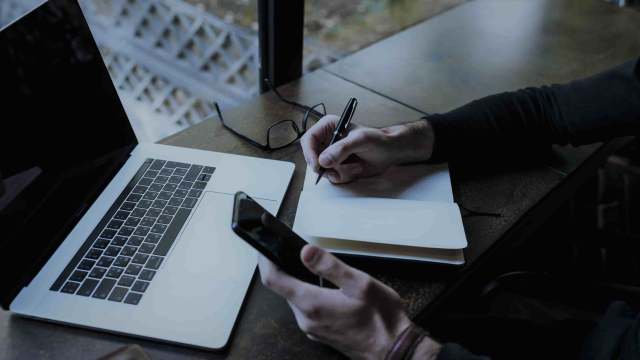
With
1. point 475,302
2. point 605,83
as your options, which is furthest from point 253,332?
point 605,83

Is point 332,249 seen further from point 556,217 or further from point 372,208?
point 556,217

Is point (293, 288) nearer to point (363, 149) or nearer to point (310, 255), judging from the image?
point (310, 255)

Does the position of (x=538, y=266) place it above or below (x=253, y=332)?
below

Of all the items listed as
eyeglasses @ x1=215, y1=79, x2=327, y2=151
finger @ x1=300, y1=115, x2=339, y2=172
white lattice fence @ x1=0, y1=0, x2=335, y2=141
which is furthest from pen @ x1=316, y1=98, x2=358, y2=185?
white lattice fence @ x1=0, y1=0, x2=335, y2=141

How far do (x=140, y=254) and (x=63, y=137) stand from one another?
8.6 inches

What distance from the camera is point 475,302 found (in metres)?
0.88

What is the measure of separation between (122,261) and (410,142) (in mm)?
509

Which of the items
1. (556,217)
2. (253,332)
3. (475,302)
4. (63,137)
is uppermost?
(63,137)

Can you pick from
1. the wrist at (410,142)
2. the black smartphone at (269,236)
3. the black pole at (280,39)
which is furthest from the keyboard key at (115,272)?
the black pole at (280,39)

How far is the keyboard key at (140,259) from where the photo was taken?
676 mm

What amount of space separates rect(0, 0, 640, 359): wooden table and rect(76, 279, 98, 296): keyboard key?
5 cm

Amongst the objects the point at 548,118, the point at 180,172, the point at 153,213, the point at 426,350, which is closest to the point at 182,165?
the point at 180,172

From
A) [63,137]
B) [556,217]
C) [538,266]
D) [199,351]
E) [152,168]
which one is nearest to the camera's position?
[199,351]

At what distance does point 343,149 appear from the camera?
0.79 m
